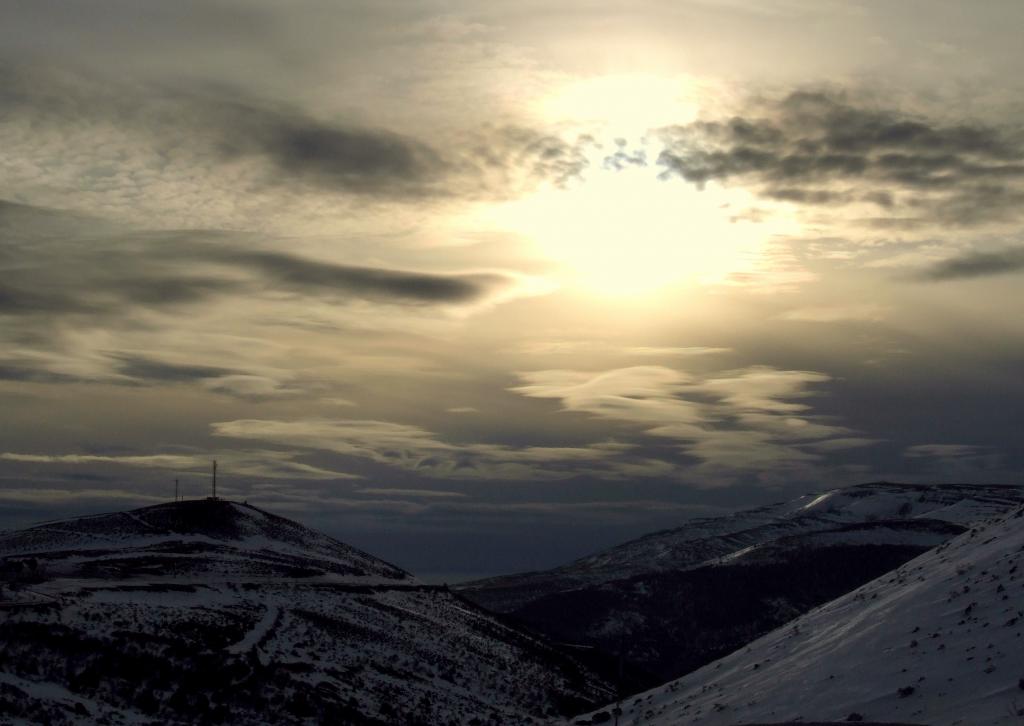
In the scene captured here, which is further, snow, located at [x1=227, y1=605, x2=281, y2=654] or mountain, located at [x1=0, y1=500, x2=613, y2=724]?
snow, located at [x1=227, y1=605, x2=281, y2=654]

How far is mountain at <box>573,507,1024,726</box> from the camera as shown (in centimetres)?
3556

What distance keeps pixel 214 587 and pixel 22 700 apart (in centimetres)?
3382

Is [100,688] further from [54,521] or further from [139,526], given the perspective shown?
[54,521]

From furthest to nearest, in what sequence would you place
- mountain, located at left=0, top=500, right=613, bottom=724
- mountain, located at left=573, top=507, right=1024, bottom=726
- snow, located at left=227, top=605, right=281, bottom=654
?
snow, located at left=227, top=605, right=281, bottom=654 < mountain, located at left=0, top=500, right=613, bottom=724 < mountain, located at left=573, top=507, right=1024, bottom=726

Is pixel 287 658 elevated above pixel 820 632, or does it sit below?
below

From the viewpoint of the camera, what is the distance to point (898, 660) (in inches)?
1597

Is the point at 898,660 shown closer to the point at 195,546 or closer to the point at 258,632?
the point at 258,632

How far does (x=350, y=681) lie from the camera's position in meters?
70.9

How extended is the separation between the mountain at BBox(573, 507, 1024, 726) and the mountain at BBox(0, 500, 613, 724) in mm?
19106

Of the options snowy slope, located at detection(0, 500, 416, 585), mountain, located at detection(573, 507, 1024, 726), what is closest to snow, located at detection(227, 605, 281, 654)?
snowy slope, located at detection(0, 500, 416, 585)

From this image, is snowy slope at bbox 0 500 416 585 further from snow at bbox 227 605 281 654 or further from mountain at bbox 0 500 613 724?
snow at bbox 227 605 281 654

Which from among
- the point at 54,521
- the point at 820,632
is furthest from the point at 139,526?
the point at 820,632

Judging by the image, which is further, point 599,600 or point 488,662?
point 599,600

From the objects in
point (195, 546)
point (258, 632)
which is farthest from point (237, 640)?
point (195, 546)
